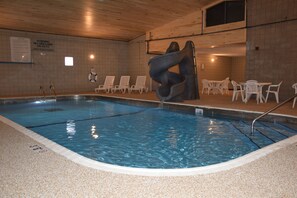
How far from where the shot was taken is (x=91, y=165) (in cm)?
245

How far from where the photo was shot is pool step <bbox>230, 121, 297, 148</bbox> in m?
4.29

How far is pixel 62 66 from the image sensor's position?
1184 cm

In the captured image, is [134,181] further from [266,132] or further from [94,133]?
[266,132]

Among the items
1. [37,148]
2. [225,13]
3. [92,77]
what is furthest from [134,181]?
[92,77]

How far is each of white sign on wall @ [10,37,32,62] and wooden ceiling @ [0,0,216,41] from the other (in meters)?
0.50

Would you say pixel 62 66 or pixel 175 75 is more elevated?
pixel 62 66

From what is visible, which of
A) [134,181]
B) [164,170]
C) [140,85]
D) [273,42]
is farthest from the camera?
[140,85]

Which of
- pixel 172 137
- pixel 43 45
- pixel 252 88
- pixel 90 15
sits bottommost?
pixel 172 137

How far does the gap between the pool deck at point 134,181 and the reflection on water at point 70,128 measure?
216cm

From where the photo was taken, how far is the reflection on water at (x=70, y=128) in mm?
4824

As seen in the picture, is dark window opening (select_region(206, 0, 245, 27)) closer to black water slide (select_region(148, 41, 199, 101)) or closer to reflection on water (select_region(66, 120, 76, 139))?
black water slide (select_region(148, 41, 199, 101))

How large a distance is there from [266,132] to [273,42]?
16.1 ft

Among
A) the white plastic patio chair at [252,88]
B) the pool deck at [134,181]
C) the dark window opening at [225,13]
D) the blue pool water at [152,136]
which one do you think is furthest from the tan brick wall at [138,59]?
the pool deck at [134,181]

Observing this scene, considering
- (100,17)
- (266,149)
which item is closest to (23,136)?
(266,149)
